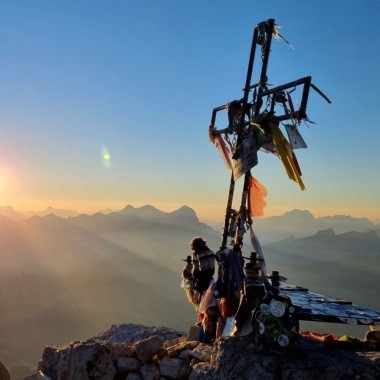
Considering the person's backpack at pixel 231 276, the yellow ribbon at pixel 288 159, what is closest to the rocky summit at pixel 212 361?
the person's backpack at pixel 231 276

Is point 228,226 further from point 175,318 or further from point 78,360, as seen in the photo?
point 175,318

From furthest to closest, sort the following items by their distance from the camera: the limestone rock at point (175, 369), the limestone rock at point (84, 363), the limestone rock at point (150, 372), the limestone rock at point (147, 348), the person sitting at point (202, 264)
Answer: the person sitting at point (202, 264), the limestone rock at point (147, 348), the limestone rock at point (84, 363), the limestone rock at point (150, 372), the limestone rock at point (175, 369)

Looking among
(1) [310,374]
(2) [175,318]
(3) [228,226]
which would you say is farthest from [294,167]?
(2) [175,318]

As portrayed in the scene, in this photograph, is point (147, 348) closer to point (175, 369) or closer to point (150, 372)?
point (150, 372)

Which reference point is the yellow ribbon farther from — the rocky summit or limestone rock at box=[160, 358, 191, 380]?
limestone rock at box=[160, 358, 191, 380]

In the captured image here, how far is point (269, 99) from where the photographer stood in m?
10.0

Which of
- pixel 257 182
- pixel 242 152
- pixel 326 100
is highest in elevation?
pixel 326 100

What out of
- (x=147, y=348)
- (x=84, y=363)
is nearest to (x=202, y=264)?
(x=147, y=348)

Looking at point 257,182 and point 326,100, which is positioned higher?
point 326,100

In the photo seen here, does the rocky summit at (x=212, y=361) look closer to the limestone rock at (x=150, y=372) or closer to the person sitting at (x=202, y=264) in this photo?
the limestone rock at (x=150, y=372)

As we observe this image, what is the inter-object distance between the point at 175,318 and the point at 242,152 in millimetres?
199871

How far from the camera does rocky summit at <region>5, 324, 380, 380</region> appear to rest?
6227mm

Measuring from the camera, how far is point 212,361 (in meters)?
7.37

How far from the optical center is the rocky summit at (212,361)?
6.23 meters
